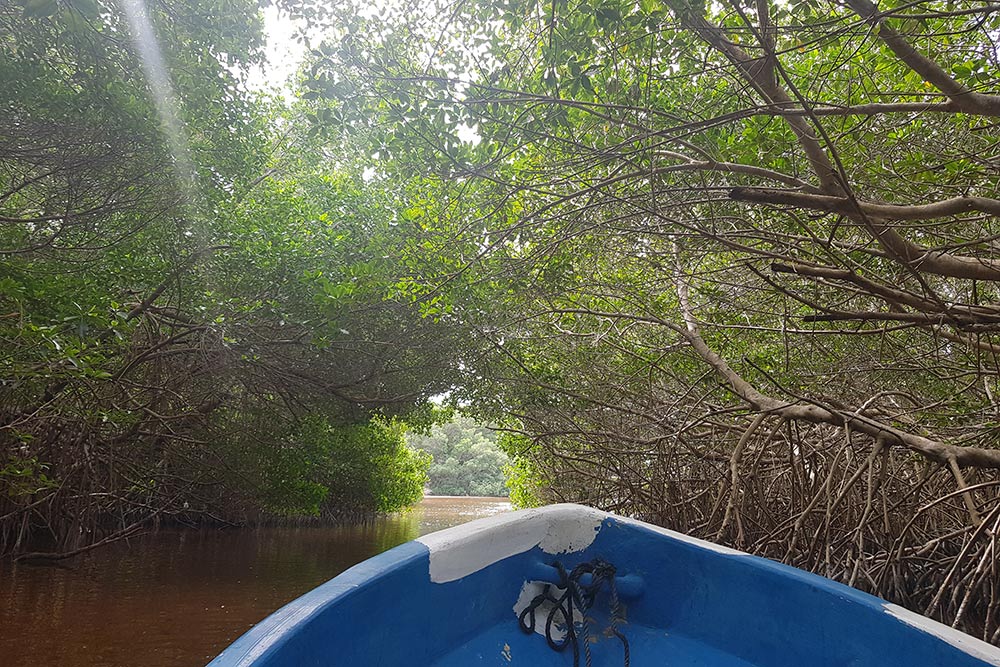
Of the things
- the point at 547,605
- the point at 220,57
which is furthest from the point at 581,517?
the point at 220,57

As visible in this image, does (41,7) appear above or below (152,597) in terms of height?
above

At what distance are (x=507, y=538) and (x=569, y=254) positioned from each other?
2563mm

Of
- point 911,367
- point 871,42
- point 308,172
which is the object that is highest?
point 308,172

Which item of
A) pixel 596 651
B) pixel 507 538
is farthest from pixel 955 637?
pixel 507 538

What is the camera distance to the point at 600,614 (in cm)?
189

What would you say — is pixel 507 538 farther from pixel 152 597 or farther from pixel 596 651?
pixel 152 597

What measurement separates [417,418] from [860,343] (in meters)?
5.03

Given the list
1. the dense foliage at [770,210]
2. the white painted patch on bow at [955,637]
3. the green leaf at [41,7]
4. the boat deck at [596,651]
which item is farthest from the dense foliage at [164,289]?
the white painted patch on bow at [955,637]

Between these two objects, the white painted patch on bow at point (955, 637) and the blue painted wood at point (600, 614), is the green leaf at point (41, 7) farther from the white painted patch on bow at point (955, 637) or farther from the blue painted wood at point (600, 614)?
the white painted patch on bow at point (955, 637)

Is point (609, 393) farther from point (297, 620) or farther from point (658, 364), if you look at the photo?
point (297, 620)

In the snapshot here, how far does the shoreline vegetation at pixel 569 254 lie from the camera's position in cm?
234

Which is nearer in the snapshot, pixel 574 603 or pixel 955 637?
pixel 955 637

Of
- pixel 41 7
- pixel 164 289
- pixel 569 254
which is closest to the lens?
pixel 41 7

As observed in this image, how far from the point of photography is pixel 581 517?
2.05m
